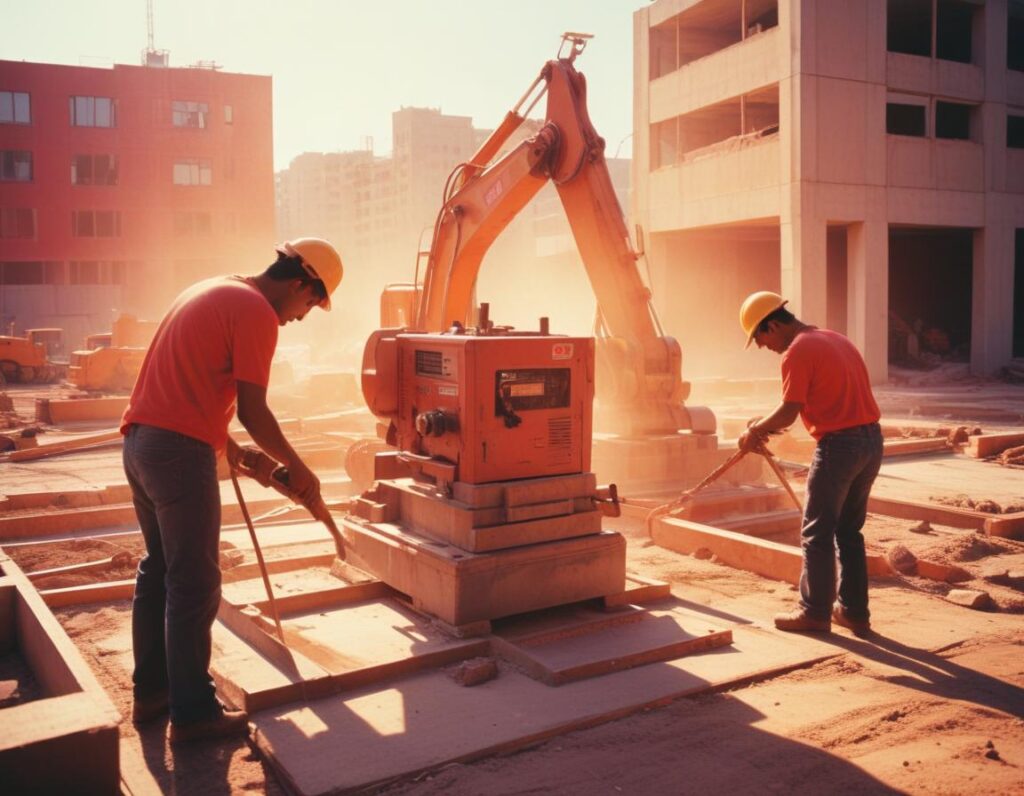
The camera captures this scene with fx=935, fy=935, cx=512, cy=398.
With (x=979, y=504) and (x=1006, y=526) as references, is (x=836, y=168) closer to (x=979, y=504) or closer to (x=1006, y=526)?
(x=979, y=504)

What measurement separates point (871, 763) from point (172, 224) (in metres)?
45.9

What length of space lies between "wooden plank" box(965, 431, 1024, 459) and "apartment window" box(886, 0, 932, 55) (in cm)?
1742

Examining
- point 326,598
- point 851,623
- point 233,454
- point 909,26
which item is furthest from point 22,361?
point 909,26

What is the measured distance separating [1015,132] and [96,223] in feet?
125

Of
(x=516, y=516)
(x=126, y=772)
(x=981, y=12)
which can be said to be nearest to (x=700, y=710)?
(x=516, y=516)

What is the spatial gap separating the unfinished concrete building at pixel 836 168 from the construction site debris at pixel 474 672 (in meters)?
20.1

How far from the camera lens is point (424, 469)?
5.61 meters

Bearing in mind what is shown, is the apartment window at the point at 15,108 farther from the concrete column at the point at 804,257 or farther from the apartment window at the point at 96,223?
the concrete column at the point at 804,257

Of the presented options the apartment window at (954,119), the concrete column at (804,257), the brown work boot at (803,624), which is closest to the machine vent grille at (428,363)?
the brown work boot at (803,624)

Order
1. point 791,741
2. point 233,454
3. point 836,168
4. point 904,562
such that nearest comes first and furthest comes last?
point 791,741 < point 233,454 < point 904,562 < point 836,168

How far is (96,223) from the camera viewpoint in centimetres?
4378

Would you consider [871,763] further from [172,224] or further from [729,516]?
[172,224]

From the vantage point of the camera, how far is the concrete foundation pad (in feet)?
12.3

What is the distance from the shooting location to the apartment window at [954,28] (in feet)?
86.6
